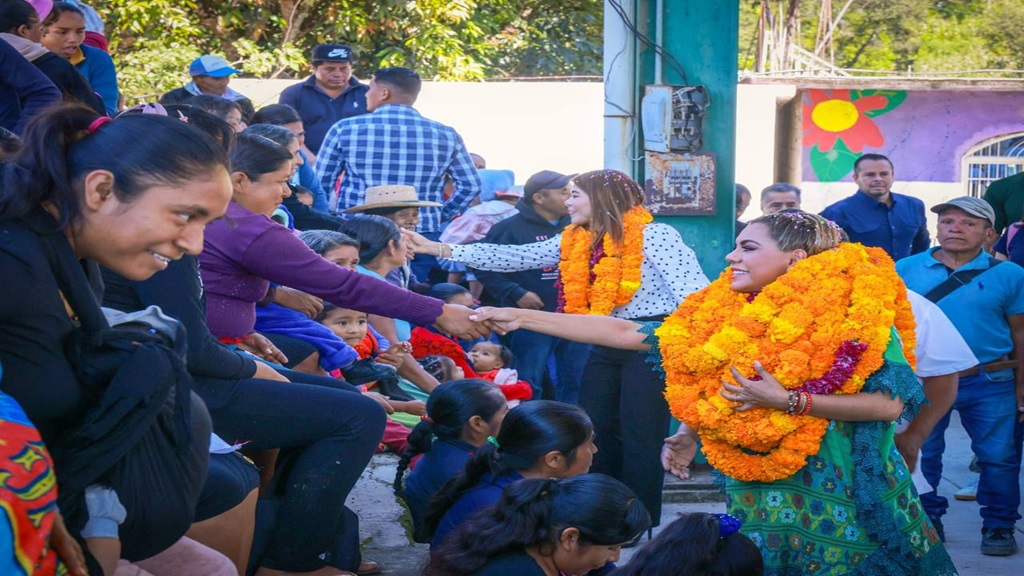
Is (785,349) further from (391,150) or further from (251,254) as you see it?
(391,150)

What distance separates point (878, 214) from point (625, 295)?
396cm

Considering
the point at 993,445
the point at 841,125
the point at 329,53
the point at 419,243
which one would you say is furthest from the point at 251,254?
the point at 841,125

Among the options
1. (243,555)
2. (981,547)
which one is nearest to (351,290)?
(243,555)

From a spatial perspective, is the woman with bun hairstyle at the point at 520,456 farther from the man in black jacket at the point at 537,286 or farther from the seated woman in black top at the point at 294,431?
the man in black jacket at the point at 537,286

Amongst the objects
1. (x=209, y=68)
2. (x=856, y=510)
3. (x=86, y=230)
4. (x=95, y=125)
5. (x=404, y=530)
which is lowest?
(x=404, y=530)

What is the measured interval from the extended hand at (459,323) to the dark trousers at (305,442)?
Answer: 37.1 inches

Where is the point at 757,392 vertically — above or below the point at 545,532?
above

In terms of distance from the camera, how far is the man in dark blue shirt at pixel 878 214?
9172mm

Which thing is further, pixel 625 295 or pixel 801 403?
pixel 625 295

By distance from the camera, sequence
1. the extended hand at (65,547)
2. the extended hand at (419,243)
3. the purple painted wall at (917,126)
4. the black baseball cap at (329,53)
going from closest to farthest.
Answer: the extended hand at (65,547)
the extended hand at (419,243)
the black baseball cap at (329,53)
the purple painted wall at (917,126)

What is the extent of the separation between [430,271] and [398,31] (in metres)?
9.36

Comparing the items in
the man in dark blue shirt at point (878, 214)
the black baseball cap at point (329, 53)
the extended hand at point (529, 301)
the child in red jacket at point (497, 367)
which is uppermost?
the black baseball cap at point (329, 53)

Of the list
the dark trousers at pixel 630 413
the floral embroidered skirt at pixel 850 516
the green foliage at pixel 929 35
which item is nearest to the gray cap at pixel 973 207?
the dark trousers at pixel 630 413

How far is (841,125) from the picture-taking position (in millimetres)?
19203
